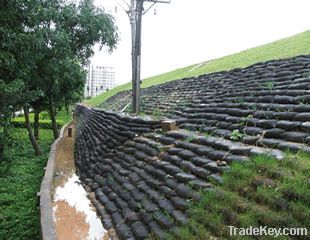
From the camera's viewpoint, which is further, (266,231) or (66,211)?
(66,211)

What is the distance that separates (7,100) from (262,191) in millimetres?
4756

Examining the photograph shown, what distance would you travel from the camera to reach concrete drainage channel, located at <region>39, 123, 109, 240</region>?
5688 millimetres

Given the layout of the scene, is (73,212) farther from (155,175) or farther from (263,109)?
(263,109)

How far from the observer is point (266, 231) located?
10.2 feet

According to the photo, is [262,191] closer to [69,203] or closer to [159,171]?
[159,171]

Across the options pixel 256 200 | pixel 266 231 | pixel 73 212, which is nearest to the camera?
pixel 266 231

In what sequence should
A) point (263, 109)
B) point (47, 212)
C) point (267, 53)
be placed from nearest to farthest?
point (263, 109) < point (47, 212) < point (267, 53)

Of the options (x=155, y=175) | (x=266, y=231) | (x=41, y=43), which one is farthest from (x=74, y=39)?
(x=266, y=231)

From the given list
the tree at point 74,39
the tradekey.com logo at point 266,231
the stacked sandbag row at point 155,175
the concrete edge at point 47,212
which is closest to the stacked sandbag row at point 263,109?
the stacked sandbag row at point 155,175

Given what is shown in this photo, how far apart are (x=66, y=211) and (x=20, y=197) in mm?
2546

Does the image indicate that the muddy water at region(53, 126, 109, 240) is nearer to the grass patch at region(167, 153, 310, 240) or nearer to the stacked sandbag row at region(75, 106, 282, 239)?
the stacked sandbag row at region(75, 106, 282, 239)

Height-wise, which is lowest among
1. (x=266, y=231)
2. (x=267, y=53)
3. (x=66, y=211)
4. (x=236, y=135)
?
(x=66, y=211)

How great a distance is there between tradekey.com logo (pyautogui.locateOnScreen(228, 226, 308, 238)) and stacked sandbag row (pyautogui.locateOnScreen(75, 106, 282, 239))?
0.79 meters

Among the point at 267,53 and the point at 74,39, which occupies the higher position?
the point at 74,39
